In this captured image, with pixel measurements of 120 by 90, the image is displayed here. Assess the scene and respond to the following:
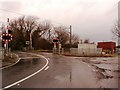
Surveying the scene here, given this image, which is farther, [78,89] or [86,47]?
[86,47]

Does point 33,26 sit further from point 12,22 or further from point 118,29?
point 118,29

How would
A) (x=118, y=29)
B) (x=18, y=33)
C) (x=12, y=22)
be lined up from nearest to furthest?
(x=118, y=29) → (x=18, y=33) → (x=12, y=22)

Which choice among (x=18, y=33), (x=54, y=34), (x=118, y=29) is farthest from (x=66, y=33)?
(x=118, y=29)

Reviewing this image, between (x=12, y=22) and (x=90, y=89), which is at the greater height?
(x=12, y=22)

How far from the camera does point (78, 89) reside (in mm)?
9016

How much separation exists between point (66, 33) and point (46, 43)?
1386cm

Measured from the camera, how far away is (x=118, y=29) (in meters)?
56.8

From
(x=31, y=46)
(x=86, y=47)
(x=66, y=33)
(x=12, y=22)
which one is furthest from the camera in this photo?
(x=66, y=33)

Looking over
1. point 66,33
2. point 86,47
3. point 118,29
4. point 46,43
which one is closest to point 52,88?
point 86,47

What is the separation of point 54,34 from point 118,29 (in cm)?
4007

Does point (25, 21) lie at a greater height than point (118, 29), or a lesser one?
greater

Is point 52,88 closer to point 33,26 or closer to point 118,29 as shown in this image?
point 118,29

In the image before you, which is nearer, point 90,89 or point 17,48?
point 90,89

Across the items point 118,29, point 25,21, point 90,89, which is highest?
point 25,21
